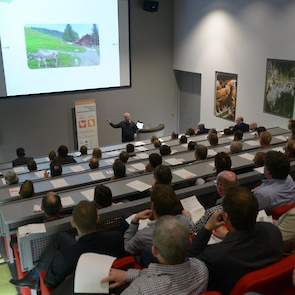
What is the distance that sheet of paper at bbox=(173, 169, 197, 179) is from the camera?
410cm

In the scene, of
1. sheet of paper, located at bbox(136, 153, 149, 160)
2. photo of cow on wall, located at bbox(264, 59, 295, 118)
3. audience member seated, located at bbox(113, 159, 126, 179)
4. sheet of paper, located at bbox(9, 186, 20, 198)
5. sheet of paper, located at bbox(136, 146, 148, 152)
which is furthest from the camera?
photo of cow on wall, located at bbox(264, 59, 295, 118)

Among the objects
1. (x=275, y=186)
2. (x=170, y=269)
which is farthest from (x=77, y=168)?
(x=170, y=269)

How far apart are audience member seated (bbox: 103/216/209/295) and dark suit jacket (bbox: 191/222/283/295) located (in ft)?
0.67

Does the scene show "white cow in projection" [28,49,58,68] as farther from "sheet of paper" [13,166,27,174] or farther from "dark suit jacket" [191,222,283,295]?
"dark suit jacket" [191,222,283,295]

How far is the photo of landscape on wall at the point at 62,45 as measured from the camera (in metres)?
8.73

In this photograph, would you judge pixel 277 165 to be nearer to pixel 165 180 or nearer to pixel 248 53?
pixel 165 180

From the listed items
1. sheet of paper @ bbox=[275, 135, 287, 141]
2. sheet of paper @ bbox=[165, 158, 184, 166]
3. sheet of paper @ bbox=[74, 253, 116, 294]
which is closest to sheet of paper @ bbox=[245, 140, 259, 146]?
sheet of paper @ bbox=[275, 135, 287, 141]

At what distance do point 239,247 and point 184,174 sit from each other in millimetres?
2180

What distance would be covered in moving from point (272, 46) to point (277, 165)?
17.5 feet

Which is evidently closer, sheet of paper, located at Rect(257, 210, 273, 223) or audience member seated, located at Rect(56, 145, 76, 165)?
sheet of paper, located at Rect(257, 210, 273, 223)

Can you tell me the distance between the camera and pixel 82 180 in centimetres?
450

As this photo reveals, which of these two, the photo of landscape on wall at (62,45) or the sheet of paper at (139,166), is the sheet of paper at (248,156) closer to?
the sheet of paper at (139,166)

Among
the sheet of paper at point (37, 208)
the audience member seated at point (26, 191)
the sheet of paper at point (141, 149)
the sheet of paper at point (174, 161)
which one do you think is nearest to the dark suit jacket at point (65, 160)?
the sheet of paper at point (141, 149)

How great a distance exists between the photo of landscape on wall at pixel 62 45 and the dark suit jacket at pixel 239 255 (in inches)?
310
